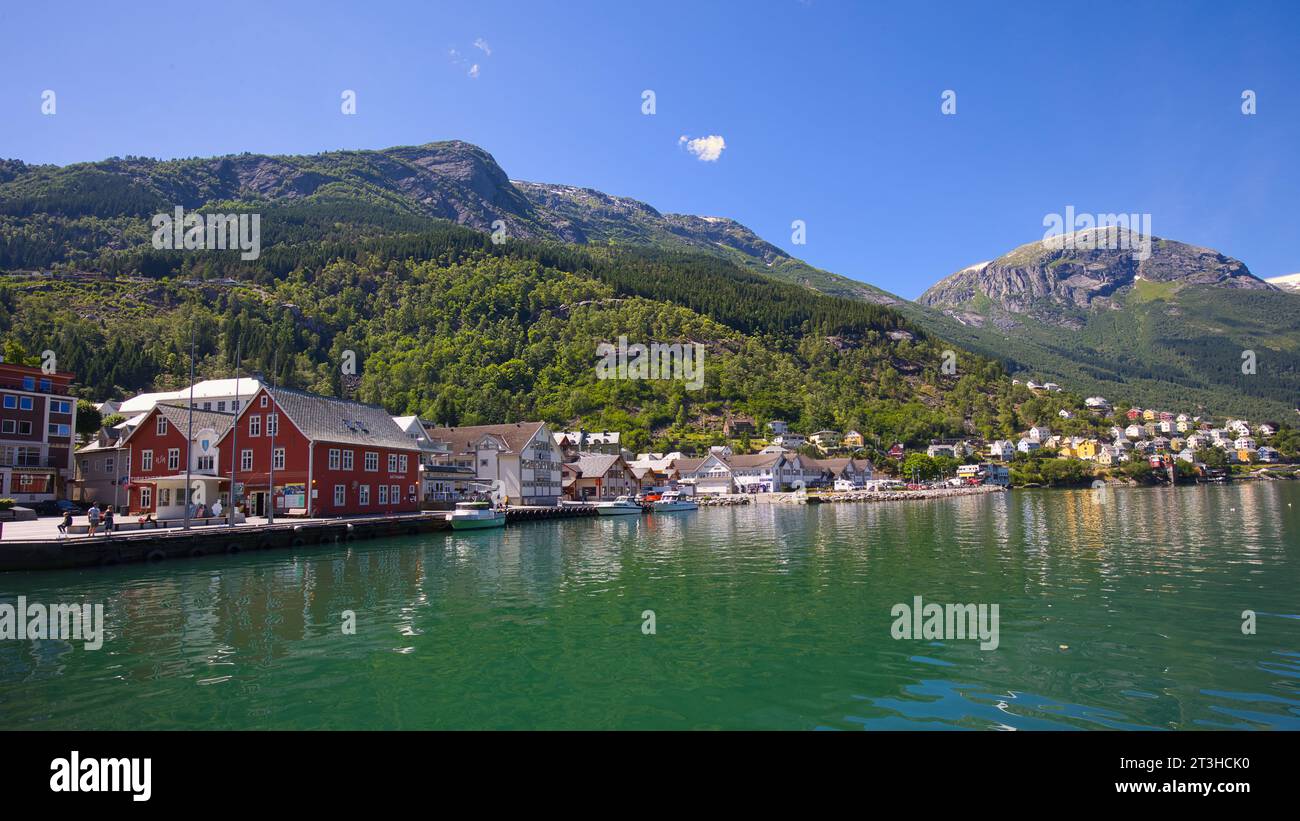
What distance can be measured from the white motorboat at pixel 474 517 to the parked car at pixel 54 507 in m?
29.6

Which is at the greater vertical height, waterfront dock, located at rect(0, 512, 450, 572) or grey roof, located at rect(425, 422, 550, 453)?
grey roof, located at rect(425, 422, 550, 453)

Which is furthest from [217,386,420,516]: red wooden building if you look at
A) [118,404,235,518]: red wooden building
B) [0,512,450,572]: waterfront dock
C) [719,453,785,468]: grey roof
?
[719,453,785,468]: grey roof

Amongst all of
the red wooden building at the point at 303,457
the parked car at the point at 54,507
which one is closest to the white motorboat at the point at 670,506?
the red wooden building at the point at 303,457

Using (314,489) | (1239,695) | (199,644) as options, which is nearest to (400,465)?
(314,489)

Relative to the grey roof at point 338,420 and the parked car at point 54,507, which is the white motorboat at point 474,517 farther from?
the parked car at point 54,507

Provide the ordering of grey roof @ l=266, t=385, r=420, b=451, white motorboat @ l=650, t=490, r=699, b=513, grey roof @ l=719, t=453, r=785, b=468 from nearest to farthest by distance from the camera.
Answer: grey roof @ l=266, t=385, r=420, b=451
white motorboat @ l=650, t=490, r=699, b=513
grey roof @ l=719, t=453, r=785, b=468

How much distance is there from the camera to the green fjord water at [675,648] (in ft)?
39.7

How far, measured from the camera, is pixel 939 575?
1072 inches

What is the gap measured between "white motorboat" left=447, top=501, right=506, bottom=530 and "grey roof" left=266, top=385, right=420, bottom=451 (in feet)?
24.7

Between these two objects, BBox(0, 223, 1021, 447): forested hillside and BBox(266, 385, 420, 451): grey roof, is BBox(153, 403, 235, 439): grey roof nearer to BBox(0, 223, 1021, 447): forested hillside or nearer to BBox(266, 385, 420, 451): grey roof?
BBox(266, 385, 420, 451): grey roof

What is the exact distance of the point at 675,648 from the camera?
16469 mm

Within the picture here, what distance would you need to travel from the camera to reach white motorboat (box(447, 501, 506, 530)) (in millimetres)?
57156

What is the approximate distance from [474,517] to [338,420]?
13.5 meters
